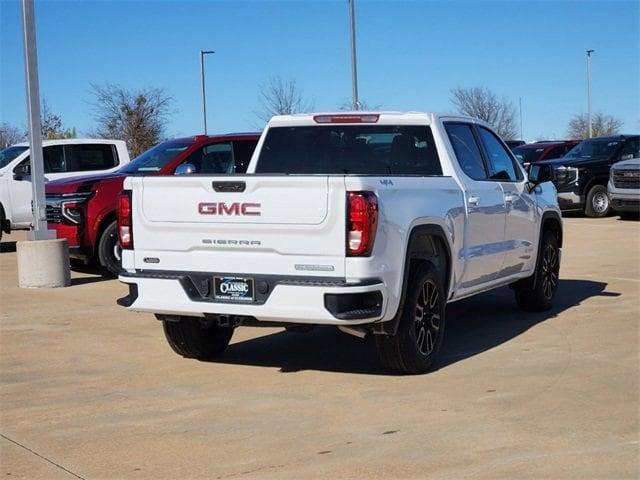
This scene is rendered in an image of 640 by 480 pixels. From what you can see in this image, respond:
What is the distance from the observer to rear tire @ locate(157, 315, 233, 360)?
7508 millimetres

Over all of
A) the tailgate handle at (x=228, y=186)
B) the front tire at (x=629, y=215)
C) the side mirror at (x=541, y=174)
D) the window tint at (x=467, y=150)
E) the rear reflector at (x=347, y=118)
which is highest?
the rear reflector at (x=347, y=118)

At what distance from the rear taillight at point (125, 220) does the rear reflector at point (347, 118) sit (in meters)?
2.04

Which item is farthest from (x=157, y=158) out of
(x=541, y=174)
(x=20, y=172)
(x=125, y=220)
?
(x=125, y=220)

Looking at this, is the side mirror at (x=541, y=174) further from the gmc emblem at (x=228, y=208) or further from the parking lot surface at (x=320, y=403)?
the gmc emblem at (x=228, y=208)

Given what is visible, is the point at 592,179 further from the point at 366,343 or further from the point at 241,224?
the point at 241,224

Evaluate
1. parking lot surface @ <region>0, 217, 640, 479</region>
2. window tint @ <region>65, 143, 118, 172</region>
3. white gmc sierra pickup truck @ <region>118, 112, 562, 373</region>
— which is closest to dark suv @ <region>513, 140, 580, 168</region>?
window tint @ <region>65, 143, 118, 172</region>

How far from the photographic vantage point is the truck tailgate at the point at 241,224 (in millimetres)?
6297

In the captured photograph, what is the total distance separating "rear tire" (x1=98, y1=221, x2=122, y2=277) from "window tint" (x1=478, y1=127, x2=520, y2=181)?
5.69m

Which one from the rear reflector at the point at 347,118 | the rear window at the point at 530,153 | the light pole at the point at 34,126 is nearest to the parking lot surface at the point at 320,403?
the rear reflector at the point at 347,118

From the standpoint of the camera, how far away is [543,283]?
9.71 m

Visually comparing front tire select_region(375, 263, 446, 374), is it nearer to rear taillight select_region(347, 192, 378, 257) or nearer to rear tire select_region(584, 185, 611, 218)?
rear taillight select_region(347, 192, 378, 257)

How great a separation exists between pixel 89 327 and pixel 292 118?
287 cm

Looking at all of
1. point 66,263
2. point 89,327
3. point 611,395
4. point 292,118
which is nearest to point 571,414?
point 611,395

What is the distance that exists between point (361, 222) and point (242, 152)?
21.6 ft
